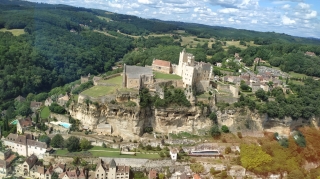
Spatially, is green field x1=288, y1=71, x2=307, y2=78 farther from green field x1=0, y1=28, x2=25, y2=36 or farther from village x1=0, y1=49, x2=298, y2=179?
green field x1=0, y1=28, x2=25, y2=36

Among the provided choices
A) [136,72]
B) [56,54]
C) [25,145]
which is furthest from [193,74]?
[56,54]

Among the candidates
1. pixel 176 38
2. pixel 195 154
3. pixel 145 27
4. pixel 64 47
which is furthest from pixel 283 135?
pixel 145 27

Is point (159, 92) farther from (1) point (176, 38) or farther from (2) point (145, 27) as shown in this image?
(2) point (145, 27)

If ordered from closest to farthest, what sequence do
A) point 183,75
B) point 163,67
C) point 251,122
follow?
1. point 251,122
2. point 183,75
3. point 163,67

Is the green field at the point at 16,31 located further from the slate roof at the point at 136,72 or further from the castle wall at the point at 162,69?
the slate roof at the point at 136,72

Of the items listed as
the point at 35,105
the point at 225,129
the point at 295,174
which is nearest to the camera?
the point at 295,174

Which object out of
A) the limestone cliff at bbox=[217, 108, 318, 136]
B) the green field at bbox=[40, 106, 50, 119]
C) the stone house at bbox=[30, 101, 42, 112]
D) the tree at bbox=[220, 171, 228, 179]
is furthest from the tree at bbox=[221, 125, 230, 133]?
the stone house at bbox=[30, 101, 42, 112]

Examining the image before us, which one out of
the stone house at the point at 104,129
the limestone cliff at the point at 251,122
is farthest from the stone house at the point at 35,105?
the limestone cliff at the point at 251,122

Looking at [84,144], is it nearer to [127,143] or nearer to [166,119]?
[127,143]
